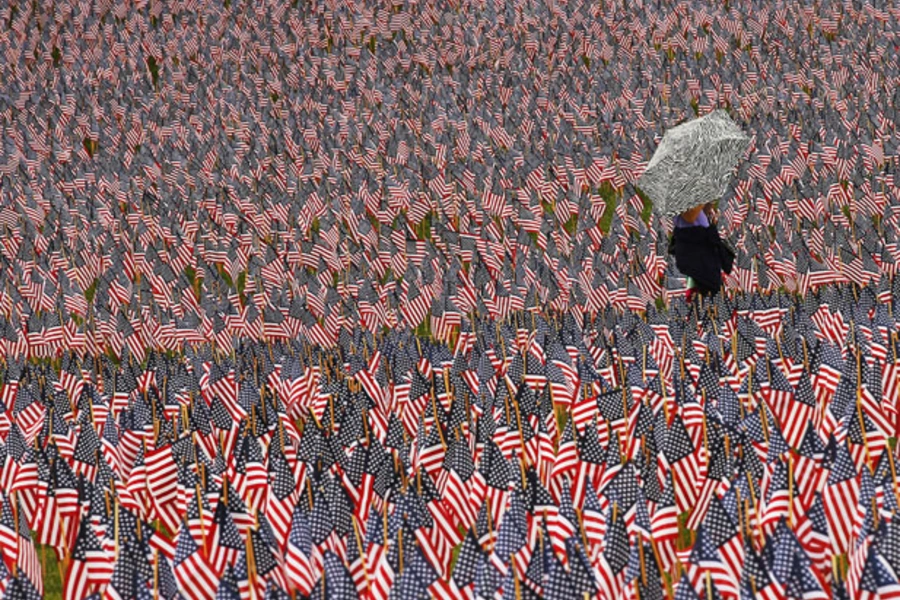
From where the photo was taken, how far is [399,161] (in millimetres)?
25156

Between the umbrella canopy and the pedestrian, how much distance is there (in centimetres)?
20

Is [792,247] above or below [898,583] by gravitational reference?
below

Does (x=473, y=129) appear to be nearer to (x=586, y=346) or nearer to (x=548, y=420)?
(x=586, y=346)

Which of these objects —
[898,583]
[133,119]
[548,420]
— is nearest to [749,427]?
[548,420]

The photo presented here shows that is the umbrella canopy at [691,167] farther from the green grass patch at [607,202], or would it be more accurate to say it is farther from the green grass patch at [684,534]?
the green grass patch at [607,202]

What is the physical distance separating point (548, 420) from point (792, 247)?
20.1 ft

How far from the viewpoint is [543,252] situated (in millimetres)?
18141

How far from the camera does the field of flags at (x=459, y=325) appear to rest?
830cm

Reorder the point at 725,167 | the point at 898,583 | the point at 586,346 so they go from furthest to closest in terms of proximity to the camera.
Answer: the point at 725,167 < the point at 586,346 < the point at 898,583

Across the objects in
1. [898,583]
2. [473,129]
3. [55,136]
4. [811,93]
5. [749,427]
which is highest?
[898,583]

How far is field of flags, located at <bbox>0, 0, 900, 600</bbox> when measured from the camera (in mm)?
8297

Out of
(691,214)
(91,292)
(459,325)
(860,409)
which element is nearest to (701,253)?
(691,214)

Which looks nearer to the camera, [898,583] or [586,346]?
[898,583]

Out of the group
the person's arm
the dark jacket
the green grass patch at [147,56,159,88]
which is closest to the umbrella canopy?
the person's arm
